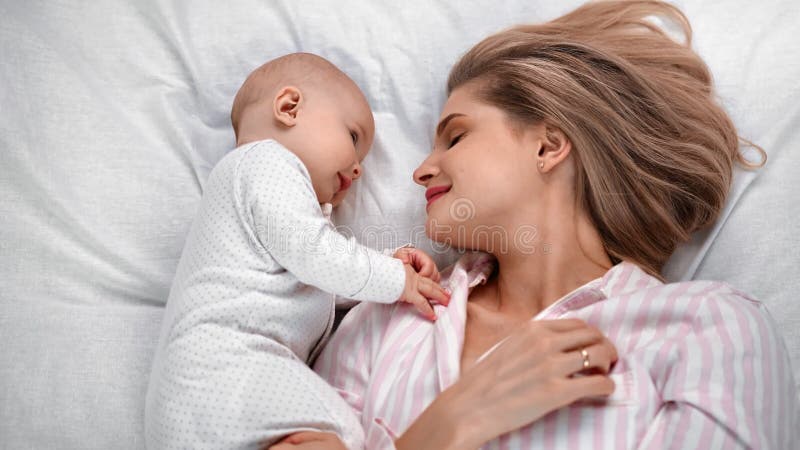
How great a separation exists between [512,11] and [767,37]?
2.16 feet

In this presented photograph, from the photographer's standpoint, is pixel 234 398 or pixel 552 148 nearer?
pixel 234 398

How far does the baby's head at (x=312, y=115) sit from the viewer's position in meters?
1.59

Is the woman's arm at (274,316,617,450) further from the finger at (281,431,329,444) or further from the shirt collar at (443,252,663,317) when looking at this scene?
the shirt collar at (443,252,663,317)

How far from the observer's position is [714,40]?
1.78 m

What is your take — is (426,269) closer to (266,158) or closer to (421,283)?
(421,283)

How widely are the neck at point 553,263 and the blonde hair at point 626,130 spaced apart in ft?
0.17

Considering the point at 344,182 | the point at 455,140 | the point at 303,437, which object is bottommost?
the point at 303,437

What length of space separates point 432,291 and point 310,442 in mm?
432

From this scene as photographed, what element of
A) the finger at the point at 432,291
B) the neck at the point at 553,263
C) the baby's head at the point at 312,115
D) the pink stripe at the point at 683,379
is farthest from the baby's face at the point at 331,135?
the pink stripe at the point at 683,379

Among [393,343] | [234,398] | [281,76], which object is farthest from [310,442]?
[281,76]

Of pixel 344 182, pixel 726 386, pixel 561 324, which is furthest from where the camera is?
pixel 344 182

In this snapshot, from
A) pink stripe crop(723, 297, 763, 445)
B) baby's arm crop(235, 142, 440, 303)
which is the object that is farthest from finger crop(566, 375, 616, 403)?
baby's arm crop(235, 142, 440, 303)

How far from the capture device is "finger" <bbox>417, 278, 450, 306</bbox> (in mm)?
1521

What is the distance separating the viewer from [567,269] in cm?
153
